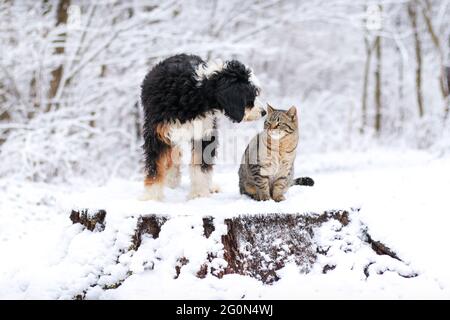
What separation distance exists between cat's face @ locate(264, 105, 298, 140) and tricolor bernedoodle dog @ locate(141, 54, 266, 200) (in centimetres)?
17

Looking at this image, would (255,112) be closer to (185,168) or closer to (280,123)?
(280,123)

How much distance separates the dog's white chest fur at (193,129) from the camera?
12.1 feet

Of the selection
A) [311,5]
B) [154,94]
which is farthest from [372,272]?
[311,5]

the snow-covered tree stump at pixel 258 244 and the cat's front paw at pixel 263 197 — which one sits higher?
the cat's front paw at pixel 263 197

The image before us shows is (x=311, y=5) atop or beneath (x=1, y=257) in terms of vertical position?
atop

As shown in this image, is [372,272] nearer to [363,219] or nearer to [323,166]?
[363,219]

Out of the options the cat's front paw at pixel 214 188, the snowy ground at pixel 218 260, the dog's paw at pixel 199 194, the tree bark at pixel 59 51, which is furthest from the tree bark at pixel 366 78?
the dog's paw at pixel 199 194

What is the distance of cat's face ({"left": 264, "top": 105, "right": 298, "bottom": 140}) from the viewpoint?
3.61 metres

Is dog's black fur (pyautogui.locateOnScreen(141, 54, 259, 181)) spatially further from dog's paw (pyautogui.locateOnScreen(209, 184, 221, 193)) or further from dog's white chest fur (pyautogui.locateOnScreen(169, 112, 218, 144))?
dog's paw (pyautogui.locateOnScreen(209, 184, 221, 193))

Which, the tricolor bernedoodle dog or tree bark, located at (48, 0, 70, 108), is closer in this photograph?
the tricolor bernedoodle dog

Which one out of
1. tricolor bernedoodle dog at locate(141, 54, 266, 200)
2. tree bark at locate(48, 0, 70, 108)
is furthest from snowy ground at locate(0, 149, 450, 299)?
tree bark at locate(48, 0, 70, 108)

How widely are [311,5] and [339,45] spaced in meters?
7.75

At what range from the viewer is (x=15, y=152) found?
6.90 metres

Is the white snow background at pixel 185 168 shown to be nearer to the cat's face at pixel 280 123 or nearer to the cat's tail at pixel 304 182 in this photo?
the cat's tail at pixel 304 182
